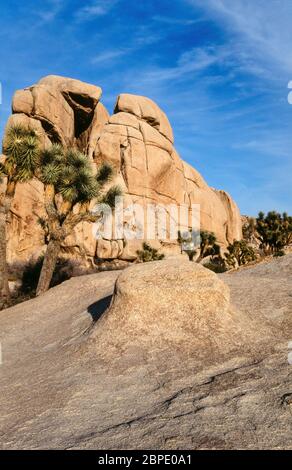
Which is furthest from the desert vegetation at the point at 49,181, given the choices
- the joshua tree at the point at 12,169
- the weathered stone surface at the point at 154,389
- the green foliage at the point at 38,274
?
the weathered stone surface at the point at 154,389

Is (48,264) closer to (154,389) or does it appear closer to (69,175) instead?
(69,175)

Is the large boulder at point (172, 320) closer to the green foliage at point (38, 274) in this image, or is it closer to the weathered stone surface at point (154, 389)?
the weathered stone surface at point (154, 389)

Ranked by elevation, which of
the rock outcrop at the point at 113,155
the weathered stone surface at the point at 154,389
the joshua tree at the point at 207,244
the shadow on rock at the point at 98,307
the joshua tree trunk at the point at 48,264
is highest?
the rock outcrop at the point at 113,155

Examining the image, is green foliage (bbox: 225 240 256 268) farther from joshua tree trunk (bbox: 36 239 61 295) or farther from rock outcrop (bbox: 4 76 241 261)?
joshua tree trunk (bbox: 36 239 61 295)

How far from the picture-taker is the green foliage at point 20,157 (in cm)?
1623

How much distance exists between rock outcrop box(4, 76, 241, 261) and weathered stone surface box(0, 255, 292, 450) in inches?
909

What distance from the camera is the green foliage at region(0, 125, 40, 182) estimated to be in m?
16.2

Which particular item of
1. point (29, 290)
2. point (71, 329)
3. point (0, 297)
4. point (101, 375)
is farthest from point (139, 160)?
point (101, 375)

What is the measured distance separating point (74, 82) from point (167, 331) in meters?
33.4

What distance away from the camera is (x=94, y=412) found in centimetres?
503

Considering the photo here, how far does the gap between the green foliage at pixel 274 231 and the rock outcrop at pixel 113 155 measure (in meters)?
7.84

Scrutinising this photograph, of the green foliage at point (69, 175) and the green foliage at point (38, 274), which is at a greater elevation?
the green foliage at point (69, 175)

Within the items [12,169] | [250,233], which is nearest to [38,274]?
[12,169]

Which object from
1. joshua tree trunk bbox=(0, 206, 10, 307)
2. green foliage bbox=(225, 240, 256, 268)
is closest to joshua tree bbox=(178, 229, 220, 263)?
green foliage bbox=(225, 240, 256, 268)
